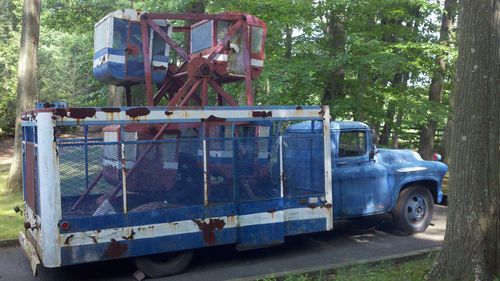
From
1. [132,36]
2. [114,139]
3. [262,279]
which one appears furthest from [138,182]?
[132,36]

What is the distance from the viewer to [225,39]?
8.55 m

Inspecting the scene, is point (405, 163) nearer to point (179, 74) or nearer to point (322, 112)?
point (322, 112)

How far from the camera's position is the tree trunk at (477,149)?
17.9 feet

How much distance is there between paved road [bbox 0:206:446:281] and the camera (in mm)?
7258

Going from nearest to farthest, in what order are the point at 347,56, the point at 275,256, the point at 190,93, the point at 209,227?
the point at 209,227
the point at 190,93
the point at 275,256
the point at 347,56

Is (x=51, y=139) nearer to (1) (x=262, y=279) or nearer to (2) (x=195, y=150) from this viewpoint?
(2) (x=195, y=150)

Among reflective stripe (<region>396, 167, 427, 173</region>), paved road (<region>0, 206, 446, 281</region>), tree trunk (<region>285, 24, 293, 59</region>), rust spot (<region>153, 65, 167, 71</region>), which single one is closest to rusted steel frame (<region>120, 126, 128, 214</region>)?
paved road (<region>0, 206, 446, 281</region>)

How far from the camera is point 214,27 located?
8.85 metres

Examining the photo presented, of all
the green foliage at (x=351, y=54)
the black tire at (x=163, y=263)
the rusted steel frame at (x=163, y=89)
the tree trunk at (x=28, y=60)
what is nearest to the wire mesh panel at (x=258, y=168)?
the black tire at (x=163, y=263)

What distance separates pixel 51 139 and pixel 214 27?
3.75 m

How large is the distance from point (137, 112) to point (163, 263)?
7.01ft

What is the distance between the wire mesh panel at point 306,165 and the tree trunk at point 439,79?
23.5 feet

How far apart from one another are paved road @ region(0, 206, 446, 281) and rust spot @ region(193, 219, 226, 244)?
51cm

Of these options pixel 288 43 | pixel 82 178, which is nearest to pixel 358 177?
pixel 82 178
